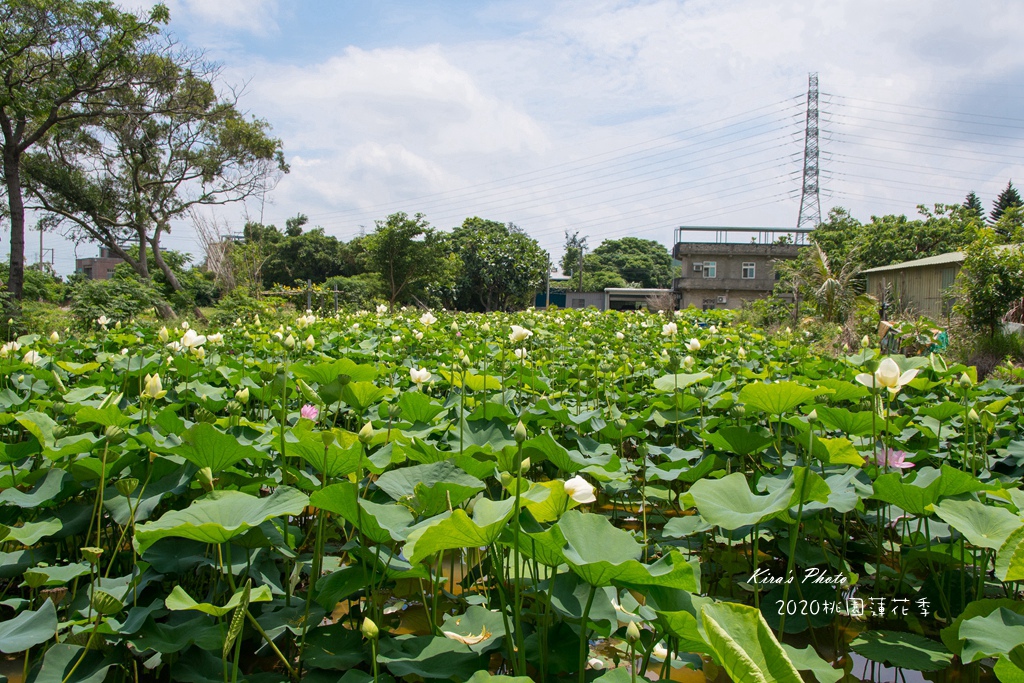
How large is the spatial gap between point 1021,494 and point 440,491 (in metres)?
1.19

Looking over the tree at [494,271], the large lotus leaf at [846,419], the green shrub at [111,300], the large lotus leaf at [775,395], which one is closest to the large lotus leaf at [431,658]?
the large lotus leaf at [775,395]

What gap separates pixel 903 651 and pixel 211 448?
1.38 metres

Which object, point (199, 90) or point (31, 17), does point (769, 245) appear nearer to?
point (199, 90)

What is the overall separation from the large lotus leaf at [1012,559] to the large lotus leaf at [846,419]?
66 centimetres

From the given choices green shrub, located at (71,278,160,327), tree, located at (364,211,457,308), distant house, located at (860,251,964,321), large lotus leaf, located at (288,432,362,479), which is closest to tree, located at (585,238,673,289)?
tree, located at (364,211,457,308)

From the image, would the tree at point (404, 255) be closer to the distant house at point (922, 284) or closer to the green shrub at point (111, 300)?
the green shrub at point (111, 300)

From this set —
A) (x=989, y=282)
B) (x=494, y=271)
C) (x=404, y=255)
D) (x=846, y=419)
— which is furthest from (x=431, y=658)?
(x=494, y=271)

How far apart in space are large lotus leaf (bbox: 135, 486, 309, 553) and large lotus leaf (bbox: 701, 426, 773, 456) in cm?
105

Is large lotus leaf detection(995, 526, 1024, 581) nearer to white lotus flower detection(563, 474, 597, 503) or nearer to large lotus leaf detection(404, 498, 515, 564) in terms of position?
white lotus flower detection(563, 474, 597, 503)

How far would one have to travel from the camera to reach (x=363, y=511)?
3.43 ft

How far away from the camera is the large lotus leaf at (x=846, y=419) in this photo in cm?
164

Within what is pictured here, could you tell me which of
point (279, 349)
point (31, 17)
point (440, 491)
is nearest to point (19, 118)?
point (31, 17)

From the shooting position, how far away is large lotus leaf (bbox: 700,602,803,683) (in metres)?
0.67

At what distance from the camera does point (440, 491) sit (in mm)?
1096
